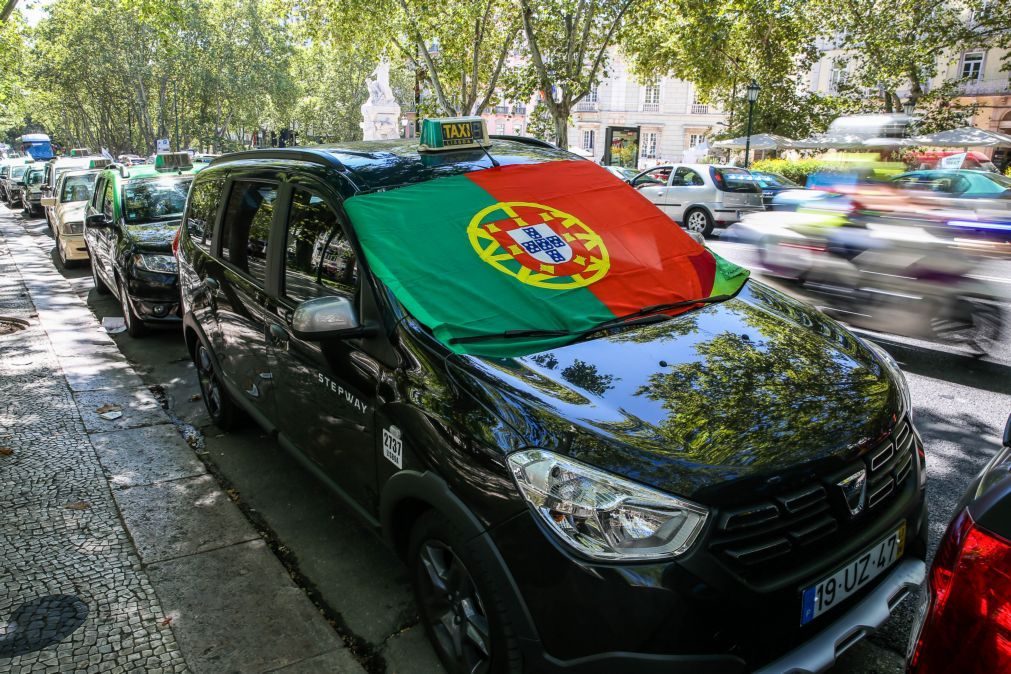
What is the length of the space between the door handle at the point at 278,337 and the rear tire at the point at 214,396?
4.22 ft

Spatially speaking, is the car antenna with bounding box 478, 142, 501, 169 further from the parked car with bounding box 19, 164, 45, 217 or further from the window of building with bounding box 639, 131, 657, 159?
the window of building with bounding box 639, 131, 657, 159

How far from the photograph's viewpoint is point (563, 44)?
68.0 ft

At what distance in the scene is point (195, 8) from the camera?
38.3m

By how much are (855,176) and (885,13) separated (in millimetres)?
24828

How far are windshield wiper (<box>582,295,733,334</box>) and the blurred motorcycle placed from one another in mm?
3770

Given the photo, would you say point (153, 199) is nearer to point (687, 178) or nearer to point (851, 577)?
point (851, 577)

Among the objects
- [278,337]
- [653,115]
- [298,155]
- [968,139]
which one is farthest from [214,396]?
[653,115]

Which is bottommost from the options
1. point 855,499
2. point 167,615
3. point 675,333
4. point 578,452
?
point 167,615

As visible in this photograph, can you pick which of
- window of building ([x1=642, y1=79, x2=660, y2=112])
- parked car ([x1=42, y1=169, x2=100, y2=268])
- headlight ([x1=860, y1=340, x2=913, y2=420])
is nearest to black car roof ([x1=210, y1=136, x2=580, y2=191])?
headlight ([x1=860, y1=340, x2=913, y2=420])

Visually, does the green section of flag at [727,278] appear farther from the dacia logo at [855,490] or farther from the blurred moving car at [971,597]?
the blurred moving car at [971,597]

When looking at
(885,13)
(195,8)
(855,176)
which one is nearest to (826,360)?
(855,176)

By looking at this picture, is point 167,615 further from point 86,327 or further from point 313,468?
point 86,327

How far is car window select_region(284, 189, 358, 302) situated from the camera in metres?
2.98

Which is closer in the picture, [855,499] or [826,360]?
[855,499]
